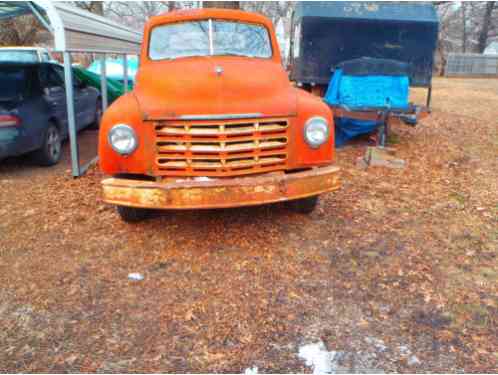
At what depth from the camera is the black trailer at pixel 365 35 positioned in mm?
7773

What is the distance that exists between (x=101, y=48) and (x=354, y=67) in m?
4.27

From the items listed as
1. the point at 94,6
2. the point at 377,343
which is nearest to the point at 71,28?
the point at 377,343

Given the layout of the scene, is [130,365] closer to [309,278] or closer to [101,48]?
[309,278]

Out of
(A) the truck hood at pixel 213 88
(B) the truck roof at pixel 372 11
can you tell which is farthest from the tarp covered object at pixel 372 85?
(A) the truck hood at pixel 213 88

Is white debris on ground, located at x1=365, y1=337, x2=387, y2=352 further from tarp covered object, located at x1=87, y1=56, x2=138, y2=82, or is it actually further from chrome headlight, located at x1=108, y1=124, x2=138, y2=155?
tarp covered object, located at x1=87, y1=56, x2=138, y2=82

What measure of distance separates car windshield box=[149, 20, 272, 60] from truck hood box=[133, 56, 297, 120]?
18 cm

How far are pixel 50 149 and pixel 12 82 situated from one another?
112 centimetres

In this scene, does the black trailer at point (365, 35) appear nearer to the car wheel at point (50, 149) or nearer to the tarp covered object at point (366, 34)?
the tarp covered object at point (366, 34)

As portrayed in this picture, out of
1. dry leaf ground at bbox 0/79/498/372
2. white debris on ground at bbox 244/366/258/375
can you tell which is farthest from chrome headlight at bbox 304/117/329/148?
white debris on ground at bbox 244/366/258/375

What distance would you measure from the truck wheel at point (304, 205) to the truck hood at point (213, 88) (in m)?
1.10

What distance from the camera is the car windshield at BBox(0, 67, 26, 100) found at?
19.5ft

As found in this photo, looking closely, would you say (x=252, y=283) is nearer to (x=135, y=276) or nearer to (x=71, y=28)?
(x=135, y=276)

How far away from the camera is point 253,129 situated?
360cm

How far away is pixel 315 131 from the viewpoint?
12.5ft
